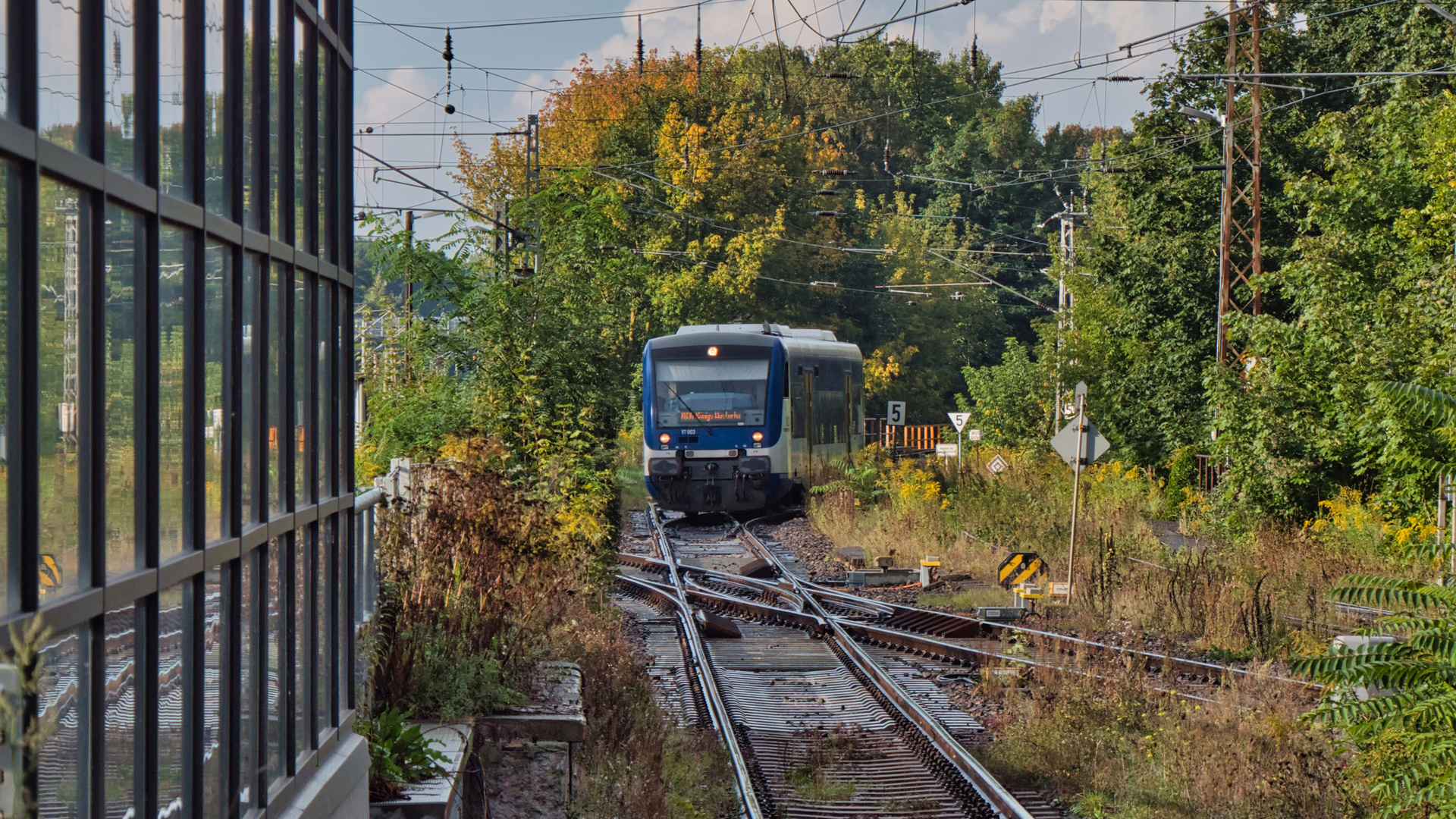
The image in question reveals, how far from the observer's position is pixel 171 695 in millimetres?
3447

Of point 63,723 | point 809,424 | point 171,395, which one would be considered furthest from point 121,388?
point 809,424

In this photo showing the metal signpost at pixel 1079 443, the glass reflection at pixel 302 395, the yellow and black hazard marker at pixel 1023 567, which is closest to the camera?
the glass reflection at pixel 302 395

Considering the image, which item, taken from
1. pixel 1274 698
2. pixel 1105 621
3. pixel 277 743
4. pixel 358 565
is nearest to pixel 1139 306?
pixel 1105 621

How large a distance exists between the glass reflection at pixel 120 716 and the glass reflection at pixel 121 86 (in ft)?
3.14

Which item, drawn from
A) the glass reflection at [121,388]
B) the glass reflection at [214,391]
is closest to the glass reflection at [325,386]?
the glass reflection at [214,391]

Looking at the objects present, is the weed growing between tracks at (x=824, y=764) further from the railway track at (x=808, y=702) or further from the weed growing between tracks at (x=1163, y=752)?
the weed growing between tracks at (x=1163, y=752)

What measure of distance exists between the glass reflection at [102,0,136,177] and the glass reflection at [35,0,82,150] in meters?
0.12

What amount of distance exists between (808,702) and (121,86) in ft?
31.6

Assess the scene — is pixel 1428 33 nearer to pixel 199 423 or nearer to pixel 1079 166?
pixel 199 423

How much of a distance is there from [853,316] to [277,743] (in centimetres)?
5324

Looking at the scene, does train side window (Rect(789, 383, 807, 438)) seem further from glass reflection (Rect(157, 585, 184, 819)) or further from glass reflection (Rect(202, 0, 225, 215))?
glass reflection (Rect(157, 585, 184, 819))

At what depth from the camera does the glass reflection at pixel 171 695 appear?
3.34m

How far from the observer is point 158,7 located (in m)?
3.28

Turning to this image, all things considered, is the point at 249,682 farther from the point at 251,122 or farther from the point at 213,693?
the point at 251,122
